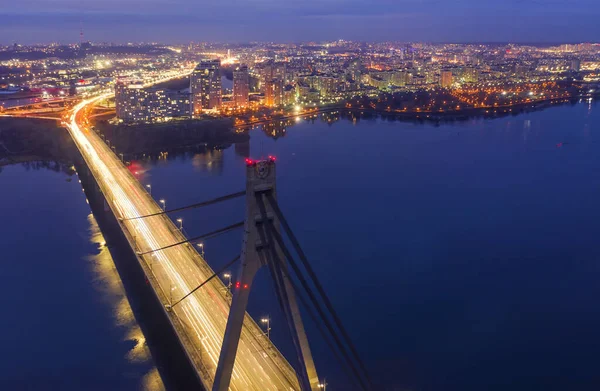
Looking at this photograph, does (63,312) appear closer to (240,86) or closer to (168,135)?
(168,135)

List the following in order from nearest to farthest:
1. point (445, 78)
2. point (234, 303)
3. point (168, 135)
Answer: point (234, 303) → point (168, 135) → point (445, 78)

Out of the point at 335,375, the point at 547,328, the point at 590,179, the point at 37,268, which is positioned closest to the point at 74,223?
the point at 37,268

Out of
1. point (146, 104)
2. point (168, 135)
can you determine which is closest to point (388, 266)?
point (168, 135)

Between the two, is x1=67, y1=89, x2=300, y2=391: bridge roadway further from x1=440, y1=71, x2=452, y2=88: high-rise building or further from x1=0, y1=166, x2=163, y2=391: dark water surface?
x1=440, y1=71, x2=452, y2=88: high-rise building

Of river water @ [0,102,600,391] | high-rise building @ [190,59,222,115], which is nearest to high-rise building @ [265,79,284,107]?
high-rise building @ [190,59,222,115]

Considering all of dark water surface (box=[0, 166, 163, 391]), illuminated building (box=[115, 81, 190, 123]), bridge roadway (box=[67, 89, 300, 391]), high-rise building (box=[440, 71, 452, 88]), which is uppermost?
high-rise building (box=[440, 71, 452, 88])

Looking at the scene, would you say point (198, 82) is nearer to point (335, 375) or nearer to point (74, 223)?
point (74, 223)
